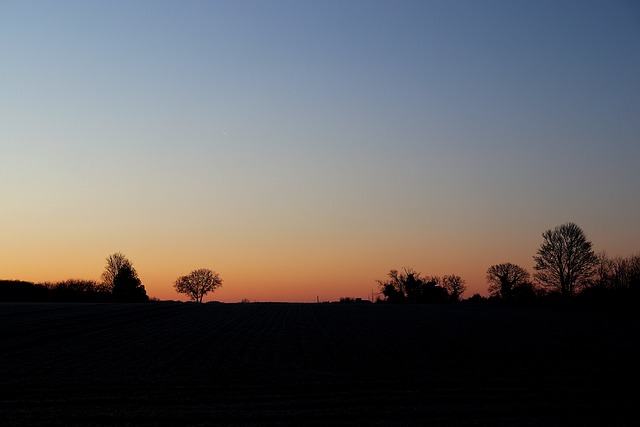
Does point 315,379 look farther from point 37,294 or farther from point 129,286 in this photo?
point 129,286

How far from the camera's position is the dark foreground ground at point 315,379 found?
17.2 meters

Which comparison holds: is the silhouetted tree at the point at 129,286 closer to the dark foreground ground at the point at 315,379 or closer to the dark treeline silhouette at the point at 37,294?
the dark treeline silhouette at the point at 37,294

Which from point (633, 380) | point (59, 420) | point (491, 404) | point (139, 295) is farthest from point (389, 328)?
point (139, 295)

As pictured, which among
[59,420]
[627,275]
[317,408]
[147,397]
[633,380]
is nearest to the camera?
[59,420]

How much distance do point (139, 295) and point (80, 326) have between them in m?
102

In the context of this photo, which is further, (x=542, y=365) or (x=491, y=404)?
(x=542, y=365)

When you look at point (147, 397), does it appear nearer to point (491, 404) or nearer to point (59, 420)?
point (59, 420)

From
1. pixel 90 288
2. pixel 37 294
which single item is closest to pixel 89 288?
pixel 90 288

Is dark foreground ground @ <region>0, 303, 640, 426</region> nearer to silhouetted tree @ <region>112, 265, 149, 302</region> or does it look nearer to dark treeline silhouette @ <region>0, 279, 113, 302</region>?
dark treeline silhouette @ <region>0, 279, 113, 302</region>

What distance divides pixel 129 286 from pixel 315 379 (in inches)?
5253

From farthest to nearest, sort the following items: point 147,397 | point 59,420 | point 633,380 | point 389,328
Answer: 1. point 389,328
2. point 633,380
3. point 147,397
4. point 59,420

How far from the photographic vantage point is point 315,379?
76.9ft

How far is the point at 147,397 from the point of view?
19.7m

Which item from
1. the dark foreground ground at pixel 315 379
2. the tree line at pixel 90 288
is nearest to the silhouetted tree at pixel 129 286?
the tree line at pixel 90 288
